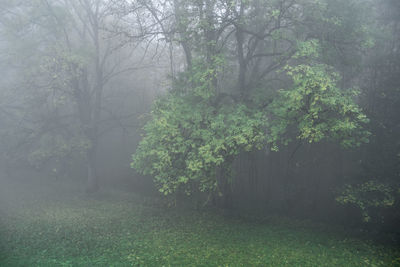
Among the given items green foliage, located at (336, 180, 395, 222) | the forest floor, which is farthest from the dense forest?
the forest floor

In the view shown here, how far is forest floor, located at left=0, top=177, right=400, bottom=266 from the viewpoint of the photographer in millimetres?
9078

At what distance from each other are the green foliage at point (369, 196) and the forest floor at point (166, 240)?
134cm

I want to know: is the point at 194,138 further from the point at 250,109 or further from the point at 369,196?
the point at 369,196

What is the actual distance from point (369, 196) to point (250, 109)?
5585 millimetres

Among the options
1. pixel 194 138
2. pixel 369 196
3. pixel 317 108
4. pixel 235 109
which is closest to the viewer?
pixel 317 108

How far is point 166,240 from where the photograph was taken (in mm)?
10758

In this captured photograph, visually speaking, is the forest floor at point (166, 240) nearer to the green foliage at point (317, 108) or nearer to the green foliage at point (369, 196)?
the green foliage at point (369, 196)

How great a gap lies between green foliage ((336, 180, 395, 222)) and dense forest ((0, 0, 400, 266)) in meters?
0.04

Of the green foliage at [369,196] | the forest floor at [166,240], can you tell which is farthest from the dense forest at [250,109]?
the forest floor at [166,240]

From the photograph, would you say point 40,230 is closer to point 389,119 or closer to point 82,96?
point 82,96

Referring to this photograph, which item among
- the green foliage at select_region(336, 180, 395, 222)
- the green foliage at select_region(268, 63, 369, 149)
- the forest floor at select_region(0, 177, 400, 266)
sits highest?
the green foliage at select_region(268, 63, 369, 149)

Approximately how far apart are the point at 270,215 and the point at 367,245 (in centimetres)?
436

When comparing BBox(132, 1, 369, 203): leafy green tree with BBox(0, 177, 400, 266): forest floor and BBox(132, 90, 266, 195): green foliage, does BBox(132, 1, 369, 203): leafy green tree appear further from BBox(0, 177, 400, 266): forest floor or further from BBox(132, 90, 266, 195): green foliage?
BBox(0, 177, 400, 266): forest floor

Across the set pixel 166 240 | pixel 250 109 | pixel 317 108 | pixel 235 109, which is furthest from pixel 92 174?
pixel 317 108
